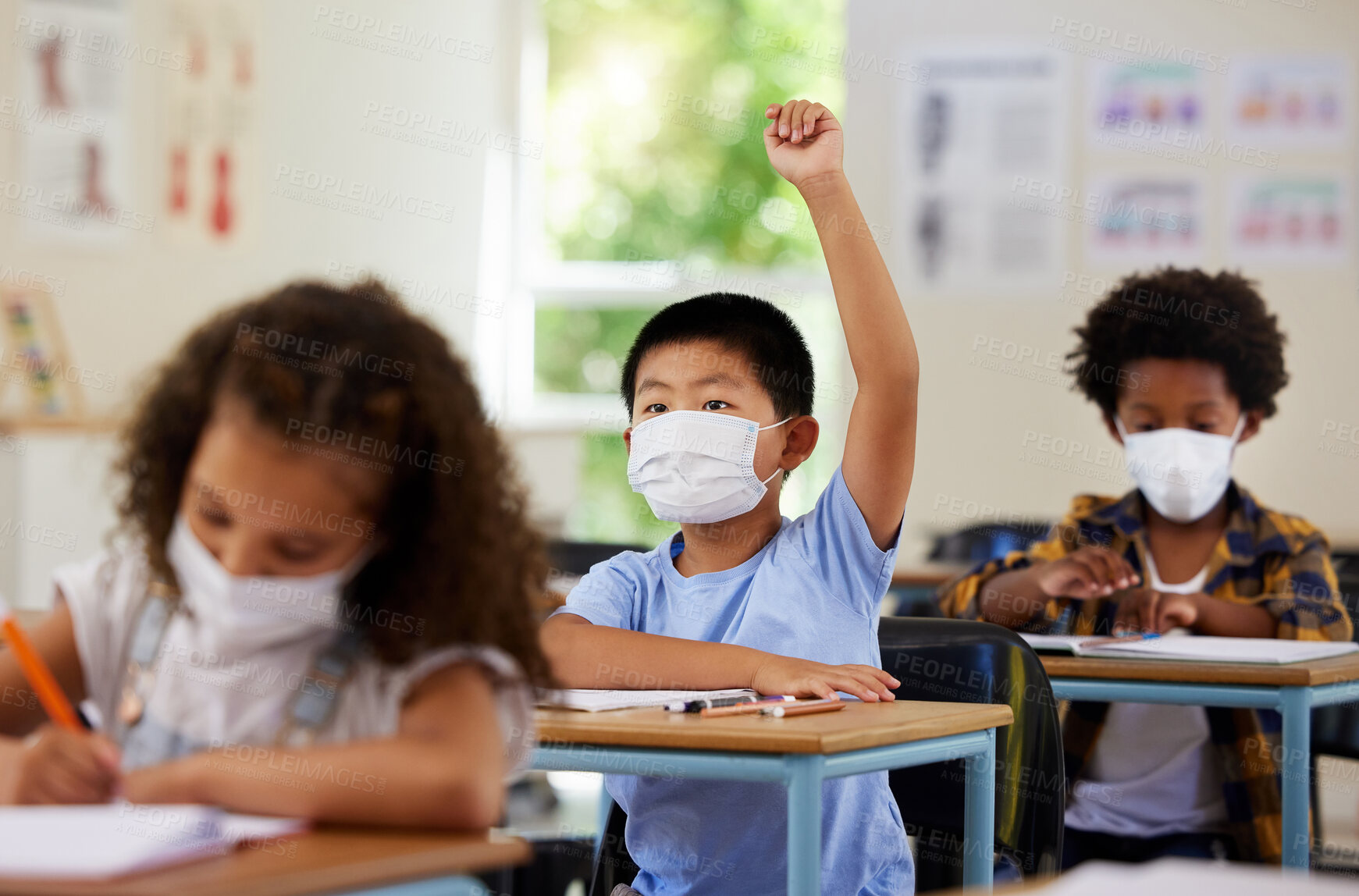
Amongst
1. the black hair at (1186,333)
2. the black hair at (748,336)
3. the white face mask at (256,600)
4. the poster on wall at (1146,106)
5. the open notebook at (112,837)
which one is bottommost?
the open notebook at (112,837)

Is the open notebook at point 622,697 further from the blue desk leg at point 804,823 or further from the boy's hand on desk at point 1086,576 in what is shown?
the boy's hand on desk at point 1086,576

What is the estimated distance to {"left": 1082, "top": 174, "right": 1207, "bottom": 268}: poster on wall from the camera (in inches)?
185

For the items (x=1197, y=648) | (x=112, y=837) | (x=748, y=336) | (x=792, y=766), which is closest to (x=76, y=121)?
(x=748, y=336)

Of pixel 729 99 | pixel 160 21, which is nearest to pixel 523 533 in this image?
pixel 160 21

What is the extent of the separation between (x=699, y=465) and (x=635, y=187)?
4.98 metres

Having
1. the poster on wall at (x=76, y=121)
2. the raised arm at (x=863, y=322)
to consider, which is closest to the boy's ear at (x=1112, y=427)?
the raised arm at (x=863, y=322)

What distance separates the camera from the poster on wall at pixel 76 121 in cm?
429

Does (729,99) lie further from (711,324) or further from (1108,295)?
(711,324)

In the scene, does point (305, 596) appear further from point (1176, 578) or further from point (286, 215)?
point (286, 215)

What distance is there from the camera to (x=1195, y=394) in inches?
99.5

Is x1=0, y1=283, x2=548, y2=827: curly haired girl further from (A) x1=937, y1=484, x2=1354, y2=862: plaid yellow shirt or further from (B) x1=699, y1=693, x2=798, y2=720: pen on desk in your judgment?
(A) x1=937, y1=484, x2=1354, y2=862: plaid yellow shirt

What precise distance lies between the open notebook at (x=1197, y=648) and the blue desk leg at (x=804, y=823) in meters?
0.77

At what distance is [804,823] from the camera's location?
121 cm

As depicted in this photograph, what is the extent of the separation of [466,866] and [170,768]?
0.22m
